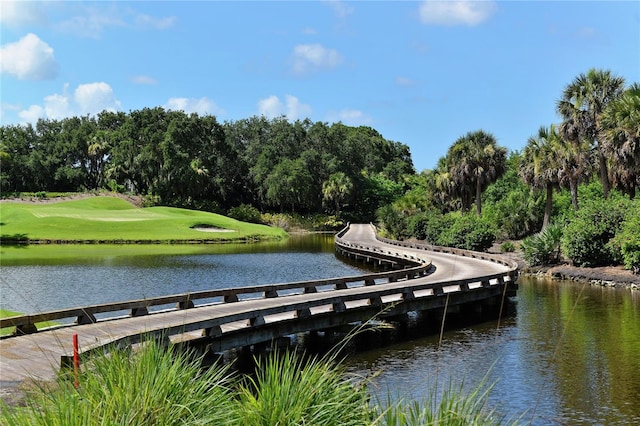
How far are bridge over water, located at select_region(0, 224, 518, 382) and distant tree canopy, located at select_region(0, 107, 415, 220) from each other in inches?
2750

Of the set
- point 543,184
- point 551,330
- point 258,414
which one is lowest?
point 551,330

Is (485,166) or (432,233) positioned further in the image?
(485,166)

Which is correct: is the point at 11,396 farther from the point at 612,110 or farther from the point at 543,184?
the point at 543,184

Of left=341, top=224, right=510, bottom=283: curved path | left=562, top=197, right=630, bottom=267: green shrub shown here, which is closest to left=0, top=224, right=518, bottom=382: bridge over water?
left=341, top=224, right=510, bottom=283: curved path

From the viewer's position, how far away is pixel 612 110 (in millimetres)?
37312

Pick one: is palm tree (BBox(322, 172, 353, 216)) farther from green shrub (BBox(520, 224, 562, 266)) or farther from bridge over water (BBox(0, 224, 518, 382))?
bridge over water (BBox(0, 224, 518, 382))

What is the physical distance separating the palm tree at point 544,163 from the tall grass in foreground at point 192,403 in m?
42.0

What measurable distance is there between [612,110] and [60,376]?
3831 cm

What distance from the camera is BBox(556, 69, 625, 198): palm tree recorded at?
140 feet

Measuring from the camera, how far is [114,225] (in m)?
70.6

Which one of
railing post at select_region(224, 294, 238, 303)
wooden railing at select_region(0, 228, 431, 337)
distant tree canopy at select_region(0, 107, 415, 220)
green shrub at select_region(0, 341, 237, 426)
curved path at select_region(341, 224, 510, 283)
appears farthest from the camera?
distant tree canopy at select_region(0, 107, 415, 220)

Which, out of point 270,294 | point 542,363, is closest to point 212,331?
point 270,294

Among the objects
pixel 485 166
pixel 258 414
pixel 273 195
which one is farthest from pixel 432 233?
pixel 258 414

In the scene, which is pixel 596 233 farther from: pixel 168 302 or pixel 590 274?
pixel 168 302
